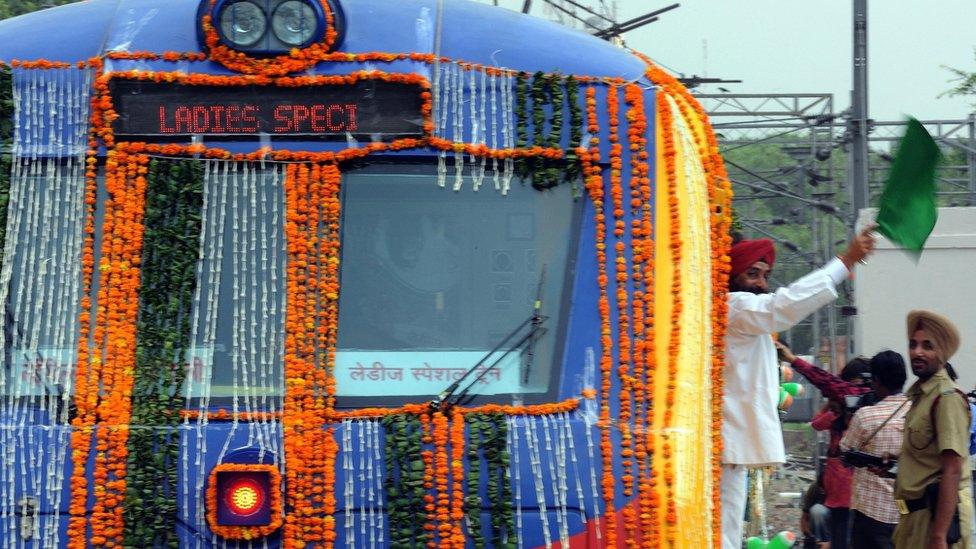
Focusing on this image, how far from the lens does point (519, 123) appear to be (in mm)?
4734

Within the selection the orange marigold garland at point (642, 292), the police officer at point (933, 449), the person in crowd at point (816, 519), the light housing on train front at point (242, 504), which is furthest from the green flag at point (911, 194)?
the person in crowd at point (816, 519)

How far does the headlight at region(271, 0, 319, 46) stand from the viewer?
4.66m

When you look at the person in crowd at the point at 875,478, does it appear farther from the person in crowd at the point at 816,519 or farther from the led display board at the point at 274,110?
the led display board at the point at 274,110

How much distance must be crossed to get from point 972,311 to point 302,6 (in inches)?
306

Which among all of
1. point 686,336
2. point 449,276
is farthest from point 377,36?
point 686,336

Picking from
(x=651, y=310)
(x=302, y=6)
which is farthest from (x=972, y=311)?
(x=302, y=6)

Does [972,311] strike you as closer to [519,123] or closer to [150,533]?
[519,123]

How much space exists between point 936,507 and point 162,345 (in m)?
3.25

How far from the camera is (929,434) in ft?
18.6

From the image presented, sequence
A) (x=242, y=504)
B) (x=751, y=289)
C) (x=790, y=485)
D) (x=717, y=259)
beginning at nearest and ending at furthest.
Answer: (x=242, y=504)
(x=717, y=259)
(x=751, y=289)
(x=790, y=485)

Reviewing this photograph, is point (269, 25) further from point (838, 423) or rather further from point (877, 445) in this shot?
point (838, 423)

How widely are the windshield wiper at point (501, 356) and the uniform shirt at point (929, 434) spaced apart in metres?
1.99

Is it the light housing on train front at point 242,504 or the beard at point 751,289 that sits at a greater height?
the beard at point 751,289

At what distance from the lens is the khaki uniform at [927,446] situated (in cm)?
557
